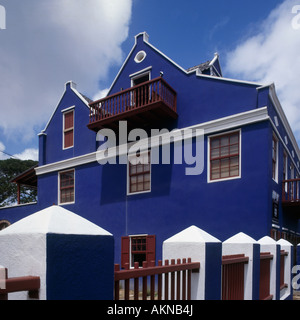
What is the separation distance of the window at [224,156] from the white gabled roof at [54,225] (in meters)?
9.06

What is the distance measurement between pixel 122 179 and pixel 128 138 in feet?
6.01

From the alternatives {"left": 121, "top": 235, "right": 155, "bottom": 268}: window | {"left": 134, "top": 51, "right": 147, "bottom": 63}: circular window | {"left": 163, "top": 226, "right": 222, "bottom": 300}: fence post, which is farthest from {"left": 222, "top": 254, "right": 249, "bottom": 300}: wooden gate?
{"left": 134, "top": 51, "right": 147, "bottom": 63}: circular window

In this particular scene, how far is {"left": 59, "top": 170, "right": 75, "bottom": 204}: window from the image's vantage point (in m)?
15.8

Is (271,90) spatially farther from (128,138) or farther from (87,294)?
(87,294)

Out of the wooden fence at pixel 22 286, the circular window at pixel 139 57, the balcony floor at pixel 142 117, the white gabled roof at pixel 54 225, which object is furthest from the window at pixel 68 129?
the wooden fence at pixel 22 286

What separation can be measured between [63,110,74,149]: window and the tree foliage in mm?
26894

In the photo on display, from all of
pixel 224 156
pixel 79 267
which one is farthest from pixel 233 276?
pixel 224 156

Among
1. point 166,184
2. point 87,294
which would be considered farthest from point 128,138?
point 87,294

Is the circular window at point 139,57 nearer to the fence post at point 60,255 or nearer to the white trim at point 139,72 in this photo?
the white trim at point 139,72

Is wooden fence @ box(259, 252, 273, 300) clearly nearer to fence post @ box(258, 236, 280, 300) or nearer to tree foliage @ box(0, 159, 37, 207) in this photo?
fence post @ box(258, 236, 280, 300)

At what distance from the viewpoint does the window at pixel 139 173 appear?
1297 cm

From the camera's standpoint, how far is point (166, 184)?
12328mm

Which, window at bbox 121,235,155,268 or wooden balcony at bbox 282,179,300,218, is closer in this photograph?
wooden balcony at bbox 282,179,300,218

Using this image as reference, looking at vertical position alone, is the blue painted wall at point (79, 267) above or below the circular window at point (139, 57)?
below
